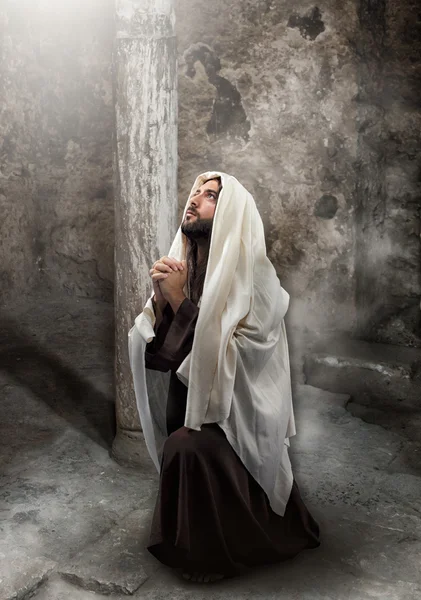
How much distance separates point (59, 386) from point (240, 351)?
2.83 metres

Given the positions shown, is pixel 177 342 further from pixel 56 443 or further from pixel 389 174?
pixel 389 174

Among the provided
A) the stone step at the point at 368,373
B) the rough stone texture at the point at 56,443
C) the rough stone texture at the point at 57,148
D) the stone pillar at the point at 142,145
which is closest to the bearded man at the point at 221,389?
the rough stone texture at the point at 56,443

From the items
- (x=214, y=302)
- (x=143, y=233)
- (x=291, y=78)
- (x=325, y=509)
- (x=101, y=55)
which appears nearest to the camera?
(x=214, y=302)

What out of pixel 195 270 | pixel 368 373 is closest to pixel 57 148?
pixel 368 373

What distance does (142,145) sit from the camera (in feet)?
15.1

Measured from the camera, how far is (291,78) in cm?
621

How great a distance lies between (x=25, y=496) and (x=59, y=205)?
3707 mm

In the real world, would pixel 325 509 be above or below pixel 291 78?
below

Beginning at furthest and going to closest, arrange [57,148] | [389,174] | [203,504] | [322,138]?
[57,148] < [389,174] < [322,138] < [203,504]

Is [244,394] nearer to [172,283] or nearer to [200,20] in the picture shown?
[172,283]

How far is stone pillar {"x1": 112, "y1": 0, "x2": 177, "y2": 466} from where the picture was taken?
177 inches

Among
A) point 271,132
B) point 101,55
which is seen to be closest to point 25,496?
point 271,132

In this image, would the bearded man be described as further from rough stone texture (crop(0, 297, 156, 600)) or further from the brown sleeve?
rough stone texture (crop(0, 297, 156, 600))

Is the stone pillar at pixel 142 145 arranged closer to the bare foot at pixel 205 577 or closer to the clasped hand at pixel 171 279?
the clasped hand at pixel 171 279
